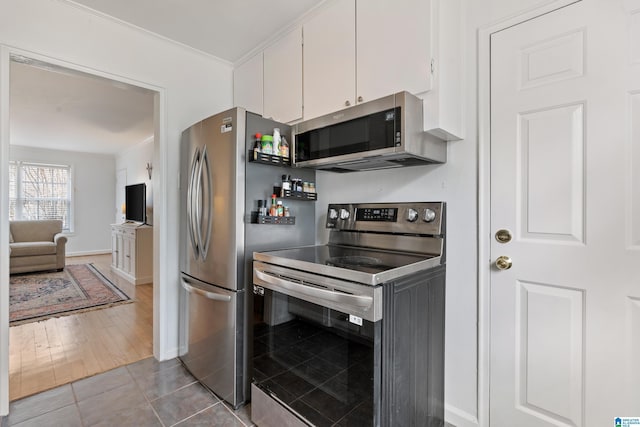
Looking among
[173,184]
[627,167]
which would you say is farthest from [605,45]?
[173,184]

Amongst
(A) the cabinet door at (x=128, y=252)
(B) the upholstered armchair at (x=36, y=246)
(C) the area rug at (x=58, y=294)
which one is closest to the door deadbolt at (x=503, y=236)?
(C) the area rug at (x=58, y=294)

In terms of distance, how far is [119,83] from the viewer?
2.16m

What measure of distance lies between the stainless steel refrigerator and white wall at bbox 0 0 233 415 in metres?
0.32

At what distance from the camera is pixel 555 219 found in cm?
130

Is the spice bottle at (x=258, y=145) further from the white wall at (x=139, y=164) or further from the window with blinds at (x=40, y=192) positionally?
the window with blinds at (x=40, y=192)

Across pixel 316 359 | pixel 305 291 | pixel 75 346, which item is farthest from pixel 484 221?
pixel 75 346

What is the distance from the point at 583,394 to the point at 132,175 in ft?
24.9

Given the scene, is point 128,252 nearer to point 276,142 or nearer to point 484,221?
point 276,142

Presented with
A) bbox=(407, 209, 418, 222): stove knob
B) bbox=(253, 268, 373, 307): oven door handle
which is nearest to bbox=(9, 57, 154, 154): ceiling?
bbox=(253, 268, 373, 307): oven door handle

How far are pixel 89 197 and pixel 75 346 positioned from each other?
6173 mm

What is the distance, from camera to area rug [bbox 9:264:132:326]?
3.31m

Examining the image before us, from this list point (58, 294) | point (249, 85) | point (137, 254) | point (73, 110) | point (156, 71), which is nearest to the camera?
point (156, 71)

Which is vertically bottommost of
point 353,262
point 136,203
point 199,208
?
point 353,262

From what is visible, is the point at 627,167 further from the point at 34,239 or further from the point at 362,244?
the point at 34,239
